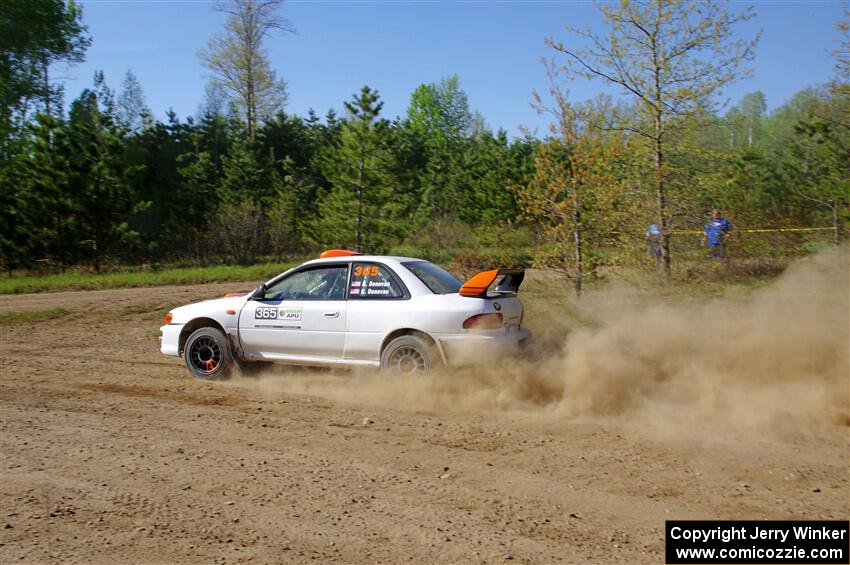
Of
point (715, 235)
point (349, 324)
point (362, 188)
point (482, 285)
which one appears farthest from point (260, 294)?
point (362, 188)

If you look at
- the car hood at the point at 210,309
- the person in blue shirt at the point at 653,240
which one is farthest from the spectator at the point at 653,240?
the car hood at the point at 210,309

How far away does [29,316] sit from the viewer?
47.1 feet

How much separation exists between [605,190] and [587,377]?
18.9 feet

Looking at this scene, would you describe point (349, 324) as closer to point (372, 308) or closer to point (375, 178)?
point (372, 308)

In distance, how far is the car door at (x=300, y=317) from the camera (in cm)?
804

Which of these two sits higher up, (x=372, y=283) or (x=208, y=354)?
(x=372, y=283)

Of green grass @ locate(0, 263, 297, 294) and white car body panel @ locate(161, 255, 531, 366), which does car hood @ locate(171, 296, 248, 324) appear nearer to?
white car body panel @ locate(161, 255, 531, 366)

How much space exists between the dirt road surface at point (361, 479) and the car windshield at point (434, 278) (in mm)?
1382

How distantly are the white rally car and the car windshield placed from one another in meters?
0.02

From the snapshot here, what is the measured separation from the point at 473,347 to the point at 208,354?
11.9 feet

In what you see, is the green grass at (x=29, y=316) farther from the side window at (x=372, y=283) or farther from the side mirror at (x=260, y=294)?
the side window at (x=372, y=283)

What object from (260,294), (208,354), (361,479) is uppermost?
(260,294)

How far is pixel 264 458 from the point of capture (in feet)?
17.6

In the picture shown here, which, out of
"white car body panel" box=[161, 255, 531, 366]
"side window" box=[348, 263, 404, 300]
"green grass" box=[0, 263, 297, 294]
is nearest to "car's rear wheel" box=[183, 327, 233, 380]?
"white car body panel" box=[161, 255, 531, 366]
